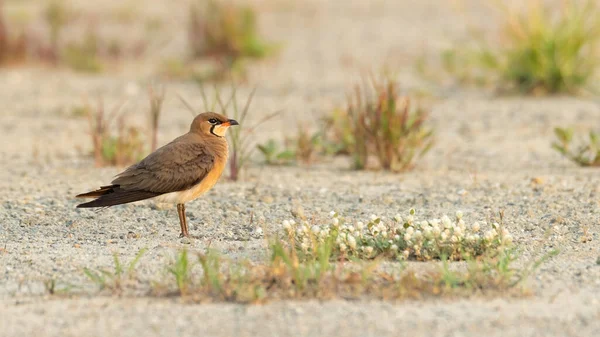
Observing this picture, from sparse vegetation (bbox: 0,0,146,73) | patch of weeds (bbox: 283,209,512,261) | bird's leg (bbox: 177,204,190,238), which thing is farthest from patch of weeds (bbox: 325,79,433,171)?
sparse vegetation (bbox: 0,0,146,73)

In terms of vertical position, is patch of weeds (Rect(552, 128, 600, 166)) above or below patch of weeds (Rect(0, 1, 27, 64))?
below

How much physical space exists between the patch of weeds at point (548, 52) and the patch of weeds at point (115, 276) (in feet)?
21.4

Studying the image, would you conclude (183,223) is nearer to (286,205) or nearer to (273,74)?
(286,205)

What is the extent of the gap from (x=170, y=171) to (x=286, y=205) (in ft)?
3.36

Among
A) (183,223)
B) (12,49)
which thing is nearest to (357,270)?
(183,223)

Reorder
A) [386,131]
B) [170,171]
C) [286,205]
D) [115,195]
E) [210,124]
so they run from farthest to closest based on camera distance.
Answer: [386,131] < [286,205] < [210,124] < [170,171] < [115,195]

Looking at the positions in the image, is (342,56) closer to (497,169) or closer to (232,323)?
(497,169)

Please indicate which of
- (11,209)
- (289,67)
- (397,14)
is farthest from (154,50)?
(11,209)

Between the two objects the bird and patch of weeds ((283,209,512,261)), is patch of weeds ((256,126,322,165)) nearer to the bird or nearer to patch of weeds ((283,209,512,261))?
the bird

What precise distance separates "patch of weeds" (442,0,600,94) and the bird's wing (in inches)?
214

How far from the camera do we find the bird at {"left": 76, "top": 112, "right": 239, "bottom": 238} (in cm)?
534

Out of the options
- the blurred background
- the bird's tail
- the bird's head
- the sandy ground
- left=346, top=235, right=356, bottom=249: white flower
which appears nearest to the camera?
the sandy ground

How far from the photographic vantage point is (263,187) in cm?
688

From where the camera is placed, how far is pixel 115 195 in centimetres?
531
